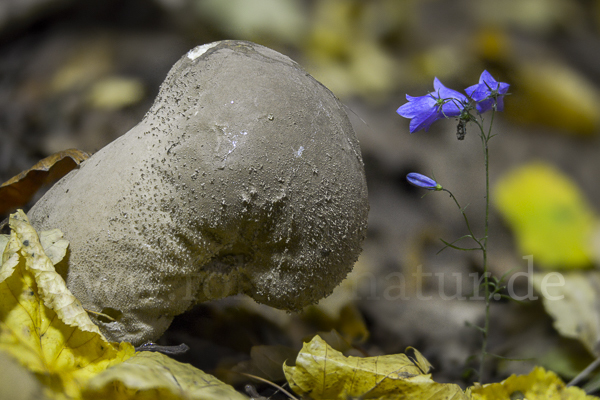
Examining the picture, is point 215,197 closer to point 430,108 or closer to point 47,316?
point 47,316

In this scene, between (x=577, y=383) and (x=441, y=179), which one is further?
(x=441, y=179)

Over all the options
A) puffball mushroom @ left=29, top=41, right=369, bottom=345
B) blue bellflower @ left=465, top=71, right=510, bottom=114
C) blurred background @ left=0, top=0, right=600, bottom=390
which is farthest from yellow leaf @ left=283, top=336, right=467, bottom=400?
blue bellflower @ left=465, top=71, right=510, bottom=114

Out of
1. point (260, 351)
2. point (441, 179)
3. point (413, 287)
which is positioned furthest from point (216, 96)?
point (441, 179)

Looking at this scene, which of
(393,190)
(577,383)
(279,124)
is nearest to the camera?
(279,124)

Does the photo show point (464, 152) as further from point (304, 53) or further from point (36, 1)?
point (36, 1)

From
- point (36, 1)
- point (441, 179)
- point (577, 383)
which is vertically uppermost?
point (36, 1)

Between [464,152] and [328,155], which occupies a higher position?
[328,155]

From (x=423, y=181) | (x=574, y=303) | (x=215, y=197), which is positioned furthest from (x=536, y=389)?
(x=215, y=197)
